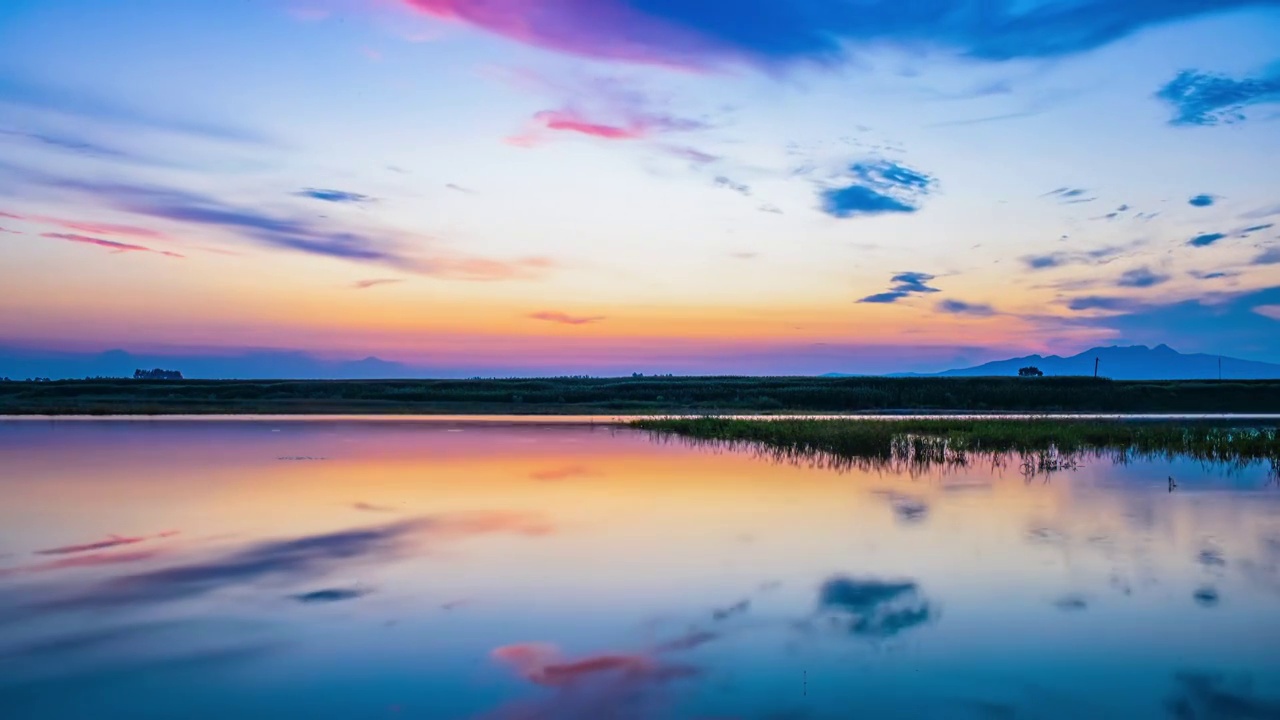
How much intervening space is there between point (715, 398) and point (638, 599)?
69.4m

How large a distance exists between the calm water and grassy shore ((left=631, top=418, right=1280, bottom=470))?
247 inches

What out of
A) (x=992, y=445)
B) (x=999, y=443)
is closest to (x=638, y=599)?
(x=992, y=445)

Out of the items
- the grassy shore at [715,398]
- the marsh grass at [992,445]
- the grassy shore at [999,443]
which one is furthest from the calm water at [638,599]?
the grassy shore at [715,398]

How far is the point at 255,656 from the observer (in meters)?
8.66

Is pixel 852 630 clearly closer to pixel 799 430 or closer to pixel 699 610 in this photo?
pixel 699 610

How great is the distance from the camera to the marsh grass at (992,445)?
88.3 ft

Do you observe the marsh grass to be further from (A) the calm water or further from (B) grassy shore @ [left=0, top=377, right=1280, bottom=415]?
(B) grassy shore @ [left=0, top=377, right=1280, bottom=415]

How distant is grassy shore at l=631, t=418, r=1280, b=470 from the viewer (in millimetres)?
27766

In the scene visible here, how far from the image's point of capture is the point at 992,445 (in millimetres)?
31406

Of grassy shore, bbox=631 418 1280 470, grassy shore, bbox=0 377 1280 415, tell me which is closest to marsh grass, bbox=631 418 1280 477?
grassy shore, bbox=631 418 1280 470

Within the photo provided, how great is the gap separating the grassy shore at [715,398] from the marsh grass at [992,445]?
96.2ft

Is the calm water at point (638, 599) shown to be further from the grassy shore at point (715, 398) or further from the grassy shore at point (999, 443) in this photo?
the grassy shore at point (715, 398)

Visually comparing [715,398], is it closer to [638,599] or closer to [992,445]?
[992,445]

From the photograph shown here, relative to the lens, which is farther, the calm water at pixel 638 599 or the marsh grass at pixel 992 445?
the marsh grass at pixel 992 445
